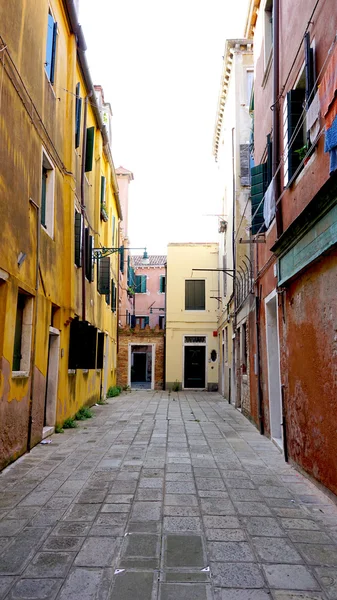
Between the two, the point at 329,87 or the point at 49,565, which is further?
the point at 329,87

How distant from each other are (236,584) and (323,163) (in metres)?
3.93

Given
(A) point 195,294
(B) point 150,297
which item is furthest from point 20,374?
(B) point 150,297

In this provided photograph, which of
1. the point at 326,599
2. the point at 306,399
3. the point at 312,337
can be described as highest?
the point at 312,337

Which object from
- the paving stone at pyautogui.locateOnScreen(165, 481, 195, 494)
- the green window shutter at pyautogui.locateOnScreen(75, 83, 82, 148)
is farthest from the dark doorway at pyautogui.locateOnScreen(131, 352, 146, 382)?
the paving stone at pyautogui.locateOnScreen(165, 481, 195, 494)

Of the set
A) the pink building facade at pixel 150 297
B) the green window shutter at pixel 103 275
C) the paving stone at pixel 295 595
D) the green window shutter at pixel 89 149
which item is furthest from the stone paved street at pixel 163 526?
the pink building facade at pixel 150 297

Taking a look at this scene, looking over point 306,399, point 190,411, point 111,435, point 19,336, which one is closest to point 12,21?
point 19,336

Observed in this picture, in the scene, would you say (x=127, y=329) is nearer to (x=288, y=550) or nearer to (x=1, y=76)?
(x=1, y=76)

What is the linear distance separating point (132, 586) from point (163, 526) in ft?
3.56

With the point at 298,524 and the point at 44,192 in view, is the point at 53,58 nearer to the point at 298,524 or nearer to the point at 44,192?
the point at 44,192

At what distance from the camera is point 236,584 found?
9.99 ft

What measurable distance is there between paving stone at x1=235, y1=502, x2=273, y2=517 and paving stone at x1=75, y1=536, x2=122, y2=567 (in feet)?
4.33

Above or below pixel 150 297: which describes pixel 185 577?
below

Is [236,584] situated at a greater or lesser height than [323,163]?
lesser

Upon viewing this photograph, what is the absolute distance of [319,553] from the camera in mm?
3551
